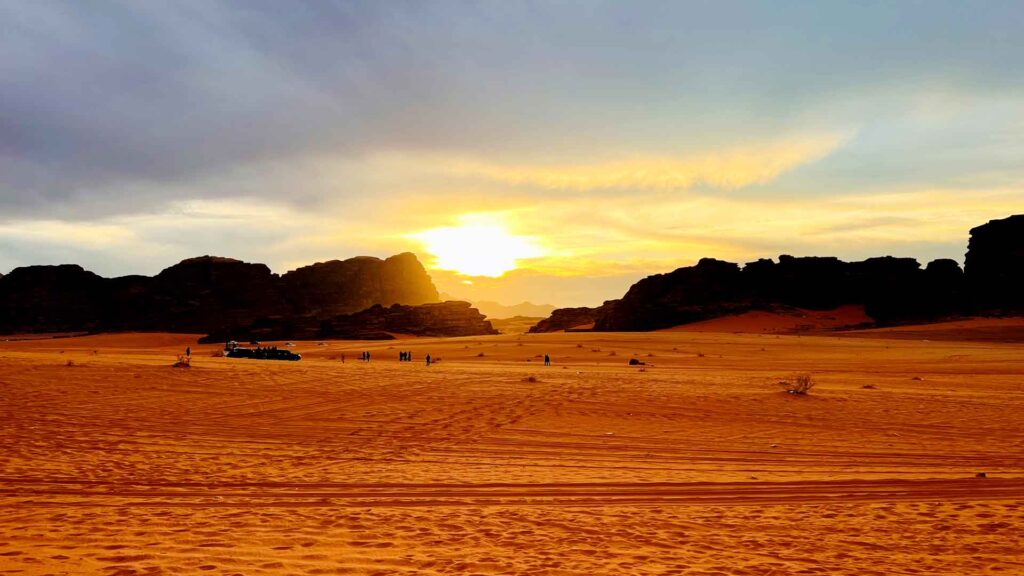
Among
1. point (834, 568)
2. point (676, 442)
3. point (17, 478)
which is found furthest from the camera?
point (676, 442)

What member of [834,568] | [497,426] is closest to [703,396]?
[497,426]

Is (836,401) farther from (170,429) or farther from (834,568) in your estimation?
(170,429)

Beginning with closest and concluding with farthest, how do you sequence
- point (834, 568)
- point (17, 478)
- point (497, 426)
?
point (834, 568), point (17, 478), point (497, 426)

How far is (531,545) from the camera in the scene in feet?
23.3

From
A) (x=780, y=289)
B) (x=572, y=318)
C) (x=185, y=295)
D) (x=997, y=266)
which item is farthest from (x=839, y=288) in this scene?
(x=185, y=295)

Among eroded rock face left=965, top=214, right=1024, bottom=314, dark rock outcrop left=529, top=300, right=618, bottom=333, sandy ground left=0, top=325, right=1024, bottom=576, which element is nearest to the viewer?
sandy ground left=0, top=325, right=1024, bottom=576

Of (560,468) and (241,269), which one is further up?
(241,269)

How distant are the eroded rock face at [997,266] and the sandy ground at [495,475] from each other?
6727 centimetres

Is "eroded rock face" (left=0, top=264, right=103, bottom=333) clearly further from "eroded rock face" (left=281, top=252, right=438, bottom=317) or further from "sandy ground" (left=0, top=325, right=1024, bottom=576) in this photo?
"sandy ground" (left=0, top=325, right=1024, bottom=576)

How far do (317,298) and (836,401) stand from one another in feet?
354

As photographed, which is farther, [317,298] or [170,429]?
[317,298]

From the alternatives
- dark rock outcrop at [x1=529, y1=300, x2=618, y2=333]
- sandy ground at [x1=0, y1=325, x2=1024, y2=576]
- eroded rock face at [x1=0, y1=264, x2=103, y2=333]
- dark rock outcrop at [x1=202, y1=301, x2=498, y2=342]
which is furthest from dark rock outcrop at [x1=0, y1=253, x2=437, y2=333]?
sandy ground at [x1=0, y1=325, x2=1024, y2=576]

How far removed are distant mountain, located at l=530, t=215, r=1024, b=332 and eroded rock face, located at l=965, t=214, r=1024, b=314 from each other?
0.34 feet

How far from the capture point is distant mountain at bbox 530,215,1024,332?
3167 inches
